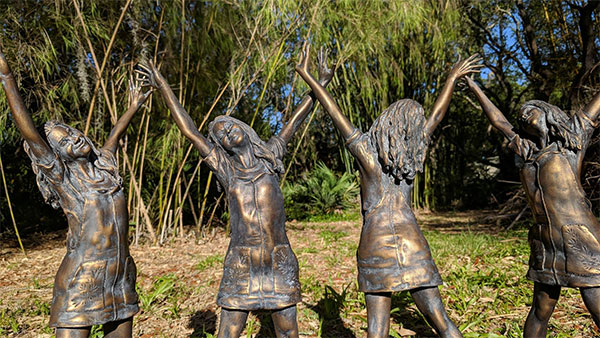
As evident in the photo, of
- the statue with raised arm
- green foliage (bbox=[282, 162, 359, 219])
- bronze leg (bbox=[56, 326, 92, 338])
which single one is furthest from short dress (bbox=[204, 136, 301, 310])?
green foliage (bbox=[282, 162, 359, 219])

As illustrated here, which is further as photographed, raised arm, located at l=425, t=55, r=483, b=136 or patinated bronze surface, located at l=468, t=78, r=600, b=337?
raised arm, located at l=425, t=55, r=483, b=136

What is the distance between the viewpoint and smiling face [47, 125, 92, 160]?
1.92 meters

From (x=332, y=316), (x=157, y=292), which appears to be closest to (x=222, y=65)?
(x=157, y=292)

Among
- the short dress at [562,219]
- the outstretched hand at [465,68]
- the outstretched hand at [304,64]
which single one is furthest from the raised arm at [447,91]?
the outstretched hand at [304,64]

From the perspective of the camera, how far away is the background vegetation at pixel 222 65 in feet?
15.7

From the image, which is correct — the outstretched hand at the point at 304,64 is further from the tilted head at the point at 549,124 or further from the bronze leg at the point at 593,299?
the bronze leg at the point at 593,299

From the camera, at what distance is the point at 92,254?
6.31 ft

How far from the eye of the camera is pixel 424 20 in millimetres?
7195

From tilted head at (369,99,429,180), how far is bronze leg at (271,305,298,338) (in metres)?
0.83

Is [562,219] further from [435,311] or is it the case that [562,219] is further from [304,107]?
[304,107]

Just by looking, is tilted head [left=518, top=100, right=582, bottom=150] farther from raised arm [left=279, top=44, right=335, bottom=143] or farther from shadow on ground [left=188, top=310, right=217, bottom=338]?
shadow on ground [left=188, top=310, right=217, bottom=338]

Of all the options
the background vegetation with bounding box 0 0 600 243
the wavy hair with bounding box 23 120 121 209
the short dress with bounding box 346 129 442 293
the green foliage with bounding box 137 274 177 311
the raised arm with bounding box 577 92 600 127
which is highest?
the background vegetation with bounding box 0 0 600 243

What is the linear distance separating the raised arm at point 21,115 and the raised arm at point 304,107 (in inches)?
43.7

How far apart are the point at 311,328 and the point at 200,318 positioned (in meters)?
0.87
